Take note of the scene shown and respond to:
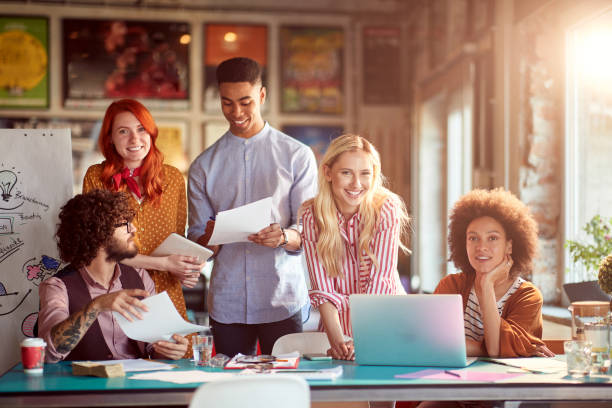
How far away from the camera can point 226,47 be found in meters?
6.64

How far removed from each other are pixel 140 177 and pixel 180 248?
37 cm

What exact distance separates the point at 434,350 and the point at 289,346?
607 millimetres

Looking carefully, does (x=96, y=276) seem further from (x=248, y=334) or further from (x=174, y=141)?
(x=174, y=141)

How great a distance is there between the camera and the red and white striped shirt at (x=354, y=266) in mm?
2359

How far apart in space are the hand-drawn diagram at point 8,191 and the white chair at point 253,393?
183cm

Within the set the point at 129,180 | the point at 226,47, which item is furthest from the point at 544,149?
the point at 226,47

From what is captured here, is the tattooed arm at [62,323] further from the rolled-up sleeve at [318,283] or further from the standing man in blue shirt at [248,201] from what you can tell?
the standing man in blue shirt at [248,201]

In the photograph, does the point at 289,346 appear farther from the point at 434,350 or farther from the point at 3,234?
the point at 3,234

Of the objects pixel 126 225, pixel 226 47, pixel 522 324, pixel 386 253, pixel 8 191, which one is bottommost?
pixel 522 324

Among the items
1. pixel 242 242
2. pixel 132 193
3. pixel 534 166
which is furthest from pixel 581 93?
pixel 132 193

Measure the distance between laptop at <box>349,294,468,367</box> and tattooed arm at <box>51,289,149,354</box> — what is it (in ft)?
2.16

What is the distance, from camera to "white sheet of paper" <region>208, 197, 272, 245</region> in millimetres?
2484

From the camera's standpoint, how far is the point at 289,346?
2438 millimetres

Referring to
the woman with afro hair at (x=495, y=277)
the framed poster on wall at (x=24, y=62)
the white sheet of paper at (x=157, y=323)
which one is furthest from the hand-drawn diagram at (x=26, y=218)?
the framed poster on wall at (x=24, y=62)
